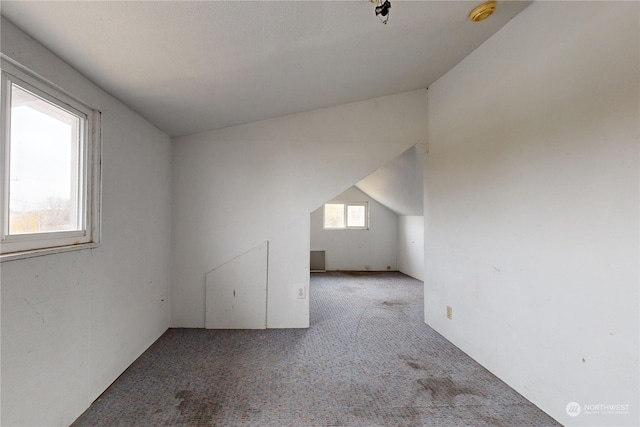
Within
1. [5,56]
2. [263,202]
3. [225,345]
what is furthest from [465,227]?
[5,56]

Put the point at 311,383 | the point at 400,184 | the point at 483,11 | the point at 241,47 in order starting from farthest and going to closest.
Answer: the point at 400,184, the point at 311,383, the point at 483,11, the point at 241,47

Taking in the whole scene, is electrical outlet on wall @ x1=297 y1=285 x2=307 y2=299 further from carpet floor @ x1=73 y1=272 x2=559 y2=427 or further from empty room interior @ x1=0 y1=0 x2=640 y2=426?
carpet floor @ x1=73 y1=272 x2=559 y2=427

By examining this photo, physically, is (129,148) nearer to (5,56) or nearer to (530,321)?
(5,56)

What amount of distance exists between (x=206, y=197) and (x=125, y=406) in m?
1.88

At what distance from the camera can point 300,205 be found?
3.26m

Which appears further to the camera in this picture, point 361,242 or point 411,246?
point 361,242

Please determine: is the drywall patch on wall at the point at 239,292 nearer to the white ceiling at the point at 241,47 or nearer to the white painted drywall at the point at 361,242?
the white ceiling at the point at 241,47

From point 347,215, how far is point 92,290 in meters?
5.26

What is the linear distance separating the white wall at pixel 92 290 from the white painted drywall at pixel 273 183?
23 centimetres

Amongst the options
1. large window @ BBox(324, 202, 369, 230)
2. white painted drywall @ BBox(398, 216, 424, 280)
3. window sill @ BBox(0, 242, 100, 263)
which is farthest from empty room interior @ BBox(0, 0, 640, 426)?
large window @ BBox(324, 202, 369, 230)

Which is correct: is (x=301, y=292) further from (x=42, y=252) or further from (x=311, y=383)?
(x=42, y=252)

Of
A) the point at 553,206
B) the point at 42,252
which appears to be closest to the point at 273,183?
the point at 42,252

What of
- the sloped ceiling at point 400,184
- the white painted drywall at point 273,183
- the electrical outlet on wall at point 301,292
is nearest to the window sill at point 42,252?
the white painted drywall at point 273,183

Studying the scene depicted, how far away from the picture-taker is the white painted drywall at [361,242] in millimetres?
6637
